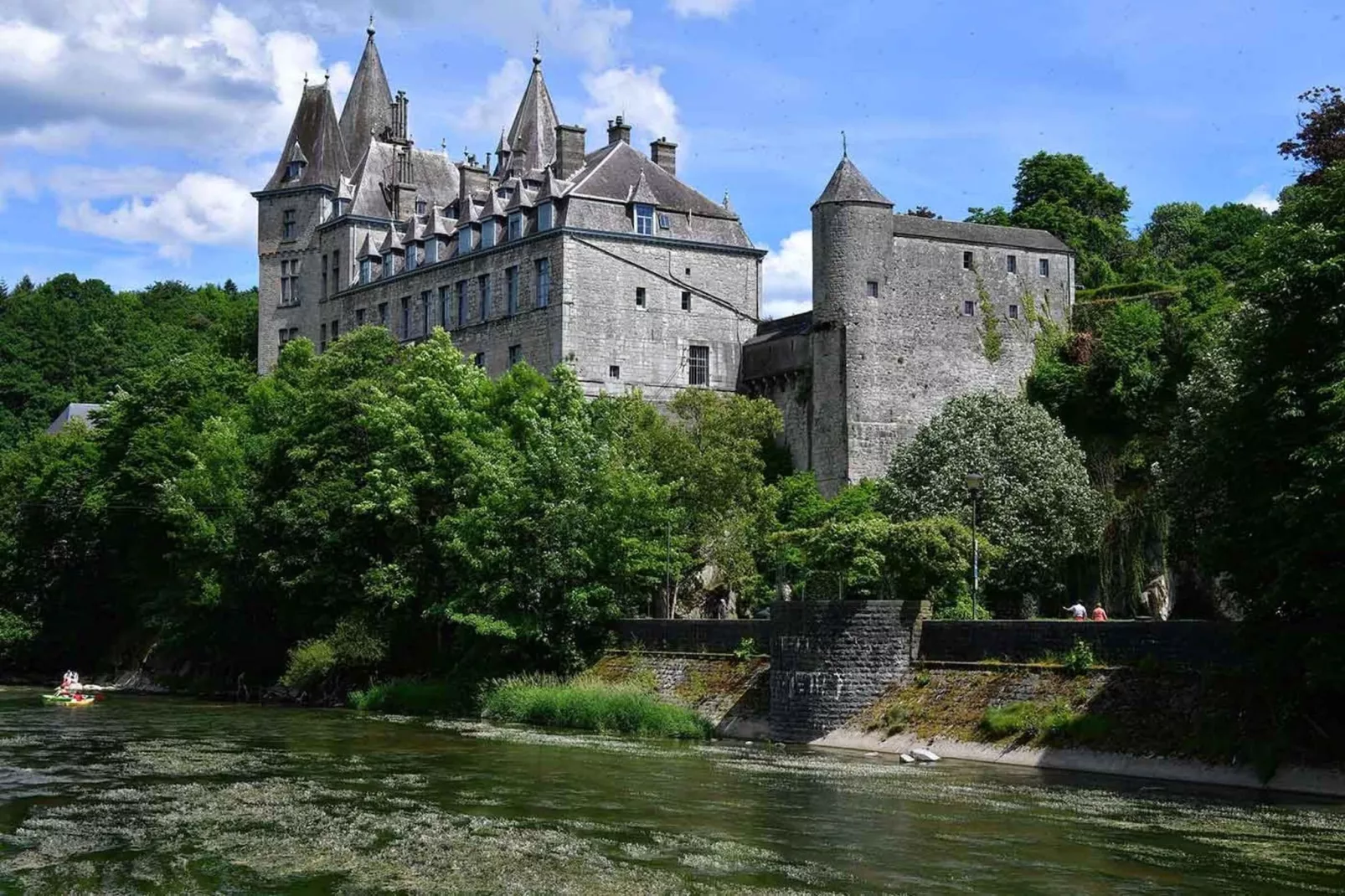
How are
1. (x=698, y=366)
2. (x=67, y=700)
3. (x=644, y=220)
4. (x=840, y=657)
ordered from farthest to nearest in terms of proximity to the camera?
1. (x=644, y=220)
2. (x=698, y=366)
3. (x=67, y=700)
4. (x=840, y=657)

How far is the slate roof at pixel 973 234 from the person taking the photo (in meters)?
68.2

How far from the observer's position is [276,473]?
5741 centimetres

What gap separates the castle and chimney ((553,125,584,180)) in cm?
8

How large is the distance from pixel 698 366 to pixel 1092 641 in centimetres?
4124

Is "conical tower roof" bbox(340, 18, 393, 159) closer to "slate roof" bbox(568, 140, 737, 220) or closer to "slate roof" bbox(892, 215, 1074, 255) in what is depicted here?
"slate roof" bbox(568, 140, 737, 220)

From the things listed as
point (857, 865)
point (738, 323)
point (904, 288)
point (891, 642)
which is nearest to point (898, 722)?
point (891, 642)

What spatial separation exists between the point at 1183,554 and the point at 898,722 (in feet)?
28.8

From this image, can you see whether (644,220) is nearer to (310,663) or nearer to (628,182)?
(628,182)

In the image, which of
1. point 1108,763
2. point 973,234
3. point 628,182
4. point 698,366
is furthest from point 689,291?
point 1108,763

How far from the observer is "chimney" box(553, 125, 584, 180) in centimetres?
7631

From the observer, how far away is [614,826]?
24.3 m

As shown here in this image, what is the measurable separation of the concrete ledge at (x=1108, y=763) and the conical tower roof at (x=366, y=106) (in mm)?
68768

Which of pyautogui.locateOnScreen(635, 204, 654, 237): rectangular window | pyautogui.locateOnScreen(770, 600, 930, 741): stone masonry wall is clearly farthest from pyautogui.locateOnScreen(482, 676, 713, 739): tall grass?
pyautogui.locateOnScreen(635, 204, 654, 237): rectangular window

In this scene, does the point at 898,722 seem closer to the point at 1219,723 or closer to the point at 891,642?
the point at 891,642
